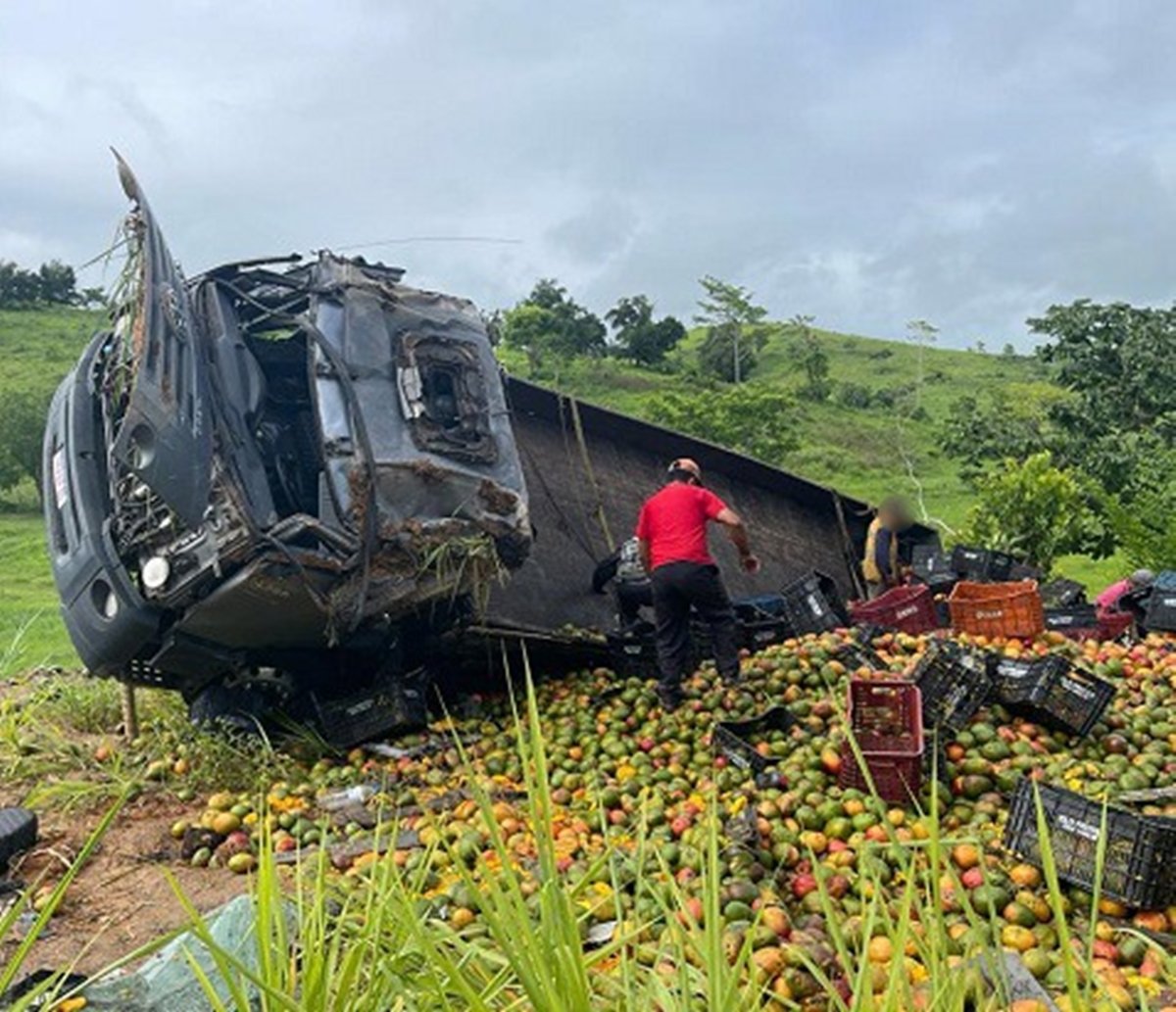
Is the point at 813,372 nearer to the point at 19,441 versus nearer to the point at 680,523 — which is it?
the point at 19,441

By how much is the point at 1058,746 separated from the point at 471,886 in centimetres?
500

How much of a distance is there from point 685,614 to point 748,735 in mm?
1326

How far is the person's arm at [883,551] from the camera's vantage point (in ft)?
38.2

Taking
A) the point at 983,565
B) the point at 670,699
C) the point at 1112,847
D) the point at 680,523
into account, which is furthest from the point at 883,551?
the point at 1112,847

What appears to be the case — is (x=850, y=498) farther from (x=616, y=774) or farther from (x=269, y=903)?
(x=269, y=903)

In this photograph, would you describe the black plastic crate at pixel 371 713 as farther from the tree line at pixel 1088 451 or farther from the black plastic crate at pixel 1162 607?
the tree line at pixel 1088 451

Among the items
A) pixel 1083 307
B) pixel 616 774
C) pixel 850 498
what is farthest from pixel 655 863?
pixel 1083 307

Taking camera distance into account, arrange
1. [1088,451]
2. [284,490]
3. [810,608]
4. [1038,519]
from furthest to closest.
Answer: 1. [1088,451]
2. [1038,519]
3. [810,608]
4. [284,490]

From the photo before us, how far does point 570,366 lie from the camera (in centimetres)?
4650

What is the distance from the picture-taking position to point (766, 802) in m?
5.55

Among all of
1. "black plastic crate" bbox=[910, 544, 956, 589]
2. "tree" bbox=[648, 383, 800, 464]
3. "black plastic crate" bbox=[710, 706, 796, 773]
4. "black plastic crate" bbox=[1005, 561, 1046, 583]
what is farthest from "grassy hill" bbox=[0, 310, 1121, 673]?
"black plastic crate" bbox=[710, 706, 796, 773]

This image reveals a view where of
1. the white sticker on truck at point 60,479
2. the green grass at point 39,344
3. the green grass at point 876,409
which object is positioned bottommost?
the green grass at point 876,409

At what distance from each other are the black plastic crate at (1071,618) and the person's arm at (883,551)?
190 centimetres

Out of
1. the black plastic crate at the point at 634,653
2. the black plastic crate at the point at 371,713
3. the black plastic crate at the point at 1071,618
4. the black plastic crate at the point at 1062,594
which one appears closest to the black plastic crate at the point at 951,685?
the black plastic crate at the point at 634,653
